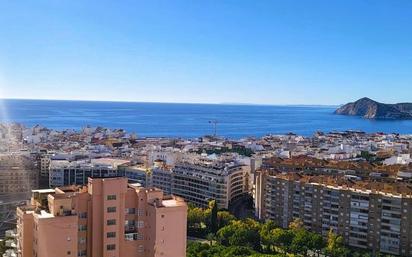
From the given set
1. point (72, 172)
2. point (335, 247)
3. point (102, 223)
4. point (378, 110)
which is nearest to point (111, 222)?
point (102, 223)

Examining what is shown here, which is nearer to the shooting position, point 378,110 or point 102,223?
point 102,223

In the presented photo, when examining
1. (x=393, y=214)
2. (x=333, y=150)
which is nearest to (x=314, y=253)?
(x=393, y=214)

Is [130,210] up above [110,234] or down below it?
above

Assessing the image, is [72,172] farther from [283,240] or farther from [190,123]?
[190,123]

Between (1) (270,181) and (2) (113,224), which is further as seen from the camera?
(1) (270,181)

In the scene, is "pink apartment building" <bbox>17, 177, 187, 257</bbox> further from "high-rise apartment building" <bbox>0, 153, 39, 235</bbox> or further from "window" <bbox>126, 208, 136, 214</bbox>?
"high-rise apartment building" <bbox>0, 153, 39, 235</bbox>

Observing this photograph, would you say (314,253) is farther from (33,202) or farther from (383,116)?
(383,116)
